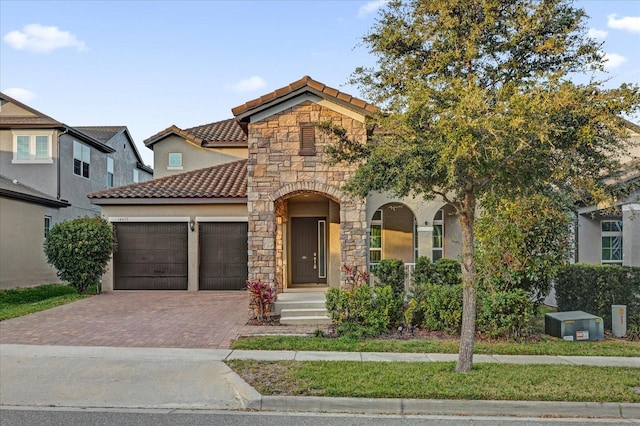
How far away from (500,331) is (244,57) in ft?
34.1

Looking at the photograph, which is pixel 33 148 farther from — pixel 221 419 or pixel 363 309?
pixel 221 419

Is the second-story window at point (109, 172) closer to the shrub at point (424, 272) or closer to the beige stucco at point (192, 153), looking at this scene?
the beige stucco at point (192, 153)

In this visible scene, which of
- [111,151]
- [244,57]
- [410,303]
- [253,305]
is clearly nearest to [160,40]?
[244,57]

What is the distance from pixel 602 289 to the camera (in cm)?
1046

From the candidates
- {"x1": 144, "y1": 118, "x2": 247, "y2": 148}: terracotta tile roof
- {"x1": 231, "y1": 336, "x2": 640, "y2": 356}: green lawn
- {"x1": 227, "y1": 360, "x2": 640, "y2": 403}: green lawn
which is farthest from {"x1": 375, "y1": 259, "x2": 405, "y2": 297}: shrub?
{"x1": 144, "y1": 118, "x2": 247, "y2": 148}: terracotta tile roof

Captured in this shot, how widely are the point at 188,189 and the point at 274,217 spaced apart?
267 inches

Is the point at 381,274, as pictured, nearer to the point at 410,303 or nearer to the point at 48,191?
the point at 410,303

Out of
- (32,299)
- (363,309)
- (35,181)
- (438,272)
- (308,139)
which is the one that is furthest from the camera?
(35,181)

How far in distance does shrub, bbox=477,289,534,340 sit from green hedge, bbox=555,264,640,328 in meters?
1.57

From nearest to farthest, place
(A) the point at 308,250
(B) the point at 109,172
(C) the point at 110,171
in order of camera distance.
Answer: (A) the point at 308,250, (B) the point at 109,172, (C) the point at 110,171

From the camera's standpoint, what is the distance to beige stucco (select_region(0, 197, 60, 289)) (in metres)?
18.4

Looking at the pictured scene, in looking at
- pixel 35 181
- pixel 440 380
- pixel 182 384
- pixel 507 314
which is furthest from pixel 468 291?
pixel 35 181

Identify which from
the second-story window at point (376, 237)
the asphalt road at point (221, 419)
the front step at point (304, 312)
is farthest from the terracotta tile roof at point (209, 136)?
the asphalt road at point (221, 419)

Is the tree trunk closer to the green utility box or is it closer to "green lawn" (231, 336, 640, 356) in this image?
"green lawn" (231, 336, 640, 356)
